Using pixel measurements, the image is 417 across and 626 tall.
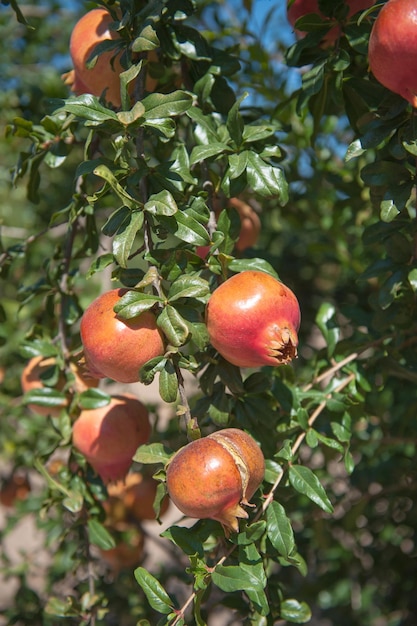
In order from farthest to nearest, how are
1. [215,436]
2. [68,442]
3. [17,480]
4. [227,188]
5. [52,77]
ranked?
[52,77]
[17,480]
[68,442]
[227,188]
[215,436]

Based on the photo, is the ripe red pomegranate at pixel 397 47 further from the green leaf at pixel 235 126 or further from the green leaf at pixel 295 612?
the green leaf at pixel 295 612

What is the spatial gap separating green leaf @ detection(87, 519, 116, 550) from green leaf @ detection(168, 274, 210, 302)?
0.42 m

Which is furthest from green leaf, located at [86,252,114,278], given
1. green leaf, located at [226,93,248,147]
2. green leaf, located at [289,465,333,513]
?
green leaf, located at [289,465,333,513]

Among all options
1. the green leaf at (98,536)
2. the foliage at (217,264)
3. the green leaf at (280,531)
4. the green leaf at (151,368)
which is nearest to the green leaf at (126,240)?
the foliage at (217,264)

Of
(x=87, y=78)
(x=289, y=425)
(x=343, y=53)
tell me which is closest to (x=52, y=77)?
(x=87, y=78)

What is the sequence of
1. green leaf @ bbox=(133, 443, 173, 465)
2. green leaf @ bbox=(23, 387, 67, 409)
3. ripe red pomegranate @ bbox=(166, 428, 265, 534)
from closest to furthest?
ripe red pomegranate @ bbox=(166, 428, 265, 534) → green leaf @ bbox=(133, 443, 173, 465) → green leaf @ bbox=(23, 387, 67, 409)

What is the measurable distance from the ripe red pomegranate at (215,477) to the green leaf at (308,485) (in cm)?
11

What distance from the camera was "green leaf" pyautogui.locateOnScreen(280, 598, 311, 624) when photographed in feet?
2.66

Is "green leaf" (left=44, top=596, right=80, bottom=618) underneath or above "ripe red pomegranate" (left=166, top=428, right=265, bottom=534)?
underneath

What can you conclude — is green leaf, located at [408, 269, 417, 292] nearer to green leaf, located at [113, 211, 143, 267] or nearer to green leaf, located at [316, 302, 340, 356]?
green leaf, located at [316, 302, 340, 356]

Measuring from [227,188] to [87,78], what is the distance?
0.81ft

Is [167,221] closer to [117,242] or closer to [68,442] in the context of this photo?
[117,242]

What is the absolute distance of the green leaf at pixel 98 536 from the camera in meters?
0.92

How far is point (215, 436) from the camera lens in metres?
0.65
